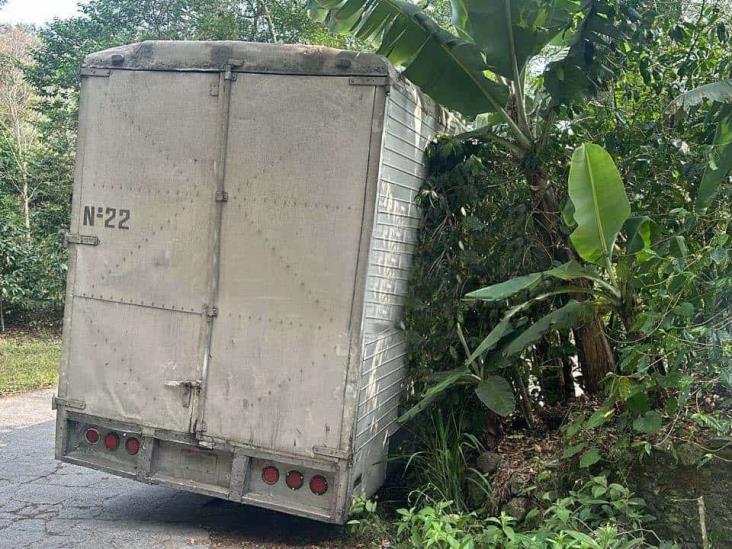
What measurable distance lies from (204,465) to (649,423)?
292 centimetres

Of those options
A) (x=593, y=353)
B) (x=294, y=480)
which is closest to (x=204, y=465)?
(x=294, y=480)

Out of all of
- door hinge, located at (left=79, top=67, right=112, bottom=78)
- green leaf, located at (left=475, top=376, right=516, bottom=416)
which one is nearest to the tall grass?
green leaf, located at (left=475, top=376, right=516, bottom=416)

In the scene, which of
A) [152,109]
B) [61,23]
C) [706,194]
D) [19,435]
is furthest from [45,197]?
[706,194]

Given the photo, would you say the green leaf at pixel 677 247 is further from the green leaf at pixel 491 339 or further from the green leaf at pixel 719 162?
the green leaf at pixel 491 339

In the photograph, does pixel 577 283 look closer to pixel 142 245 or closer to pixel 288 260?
pixel 288 260

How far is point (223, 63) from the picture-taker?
4973 mm

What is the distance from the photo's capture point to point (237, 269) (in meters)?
4.96

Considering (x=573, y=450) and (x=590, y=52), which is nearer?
(x=573, y=450)

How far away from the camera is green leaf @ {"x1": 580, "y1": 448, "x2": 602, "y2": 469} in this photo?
473cm

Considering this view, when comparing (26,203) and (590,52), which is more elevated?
(590,52)

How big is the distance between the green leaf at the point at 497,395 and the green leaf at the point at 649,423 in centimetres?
96

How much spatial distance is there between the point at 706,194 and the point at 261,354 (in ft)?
10.3

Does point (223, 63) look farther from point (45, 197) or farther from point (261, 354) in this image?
point (45, 197)

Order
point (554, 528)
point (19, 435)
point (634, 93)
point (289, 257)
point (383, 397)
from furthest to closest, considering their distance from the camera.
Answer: point (19, 435), point (634, 93), point (383, 397), point (289, 257), point (554, 528)
